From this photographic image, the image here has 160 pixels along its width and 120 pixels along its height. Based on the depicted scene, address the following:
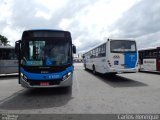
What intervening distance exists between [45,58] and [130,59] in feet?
20.4

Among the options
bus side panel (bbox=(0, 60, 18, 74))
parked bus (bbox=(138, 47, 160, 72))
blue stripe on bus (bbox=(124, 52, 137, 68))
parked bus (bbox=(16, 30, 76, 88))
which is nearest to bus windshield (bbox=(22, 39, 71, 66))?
parked bus (bbox=(16, 30, 76, 88))

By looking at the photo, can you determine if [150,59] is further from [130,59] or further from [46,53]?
[46,53]

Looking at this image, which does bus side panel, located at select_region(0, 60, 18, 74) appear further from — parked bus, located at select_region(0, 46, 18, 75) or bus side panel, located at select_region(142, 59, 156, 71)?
bus side panel, located at select_region(142, 59, 156, 71)

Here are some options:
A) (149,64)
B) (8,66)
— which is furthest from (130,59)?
(8,66)

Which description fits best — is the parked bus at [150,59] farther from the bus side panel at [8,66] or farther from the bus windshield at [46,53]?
the bus side panel at [8,66]

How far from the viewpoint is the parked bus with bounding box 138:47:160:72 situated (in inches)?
598

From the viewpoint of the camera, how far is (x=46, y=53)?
22.1 feet

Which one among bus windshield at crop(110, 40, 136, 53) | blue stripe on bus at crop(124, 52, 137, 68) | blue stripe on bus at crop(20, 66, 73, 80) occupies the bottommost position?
blue stripe on bus at crop(20, 66, 73, 80)

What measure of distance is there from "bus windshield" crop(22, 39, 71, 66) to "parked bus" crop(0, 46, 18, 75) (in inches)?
318

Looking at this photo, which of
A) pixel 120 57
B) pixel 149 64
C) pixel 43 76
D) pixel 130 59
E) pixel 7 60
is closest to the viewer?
pixel 43 76

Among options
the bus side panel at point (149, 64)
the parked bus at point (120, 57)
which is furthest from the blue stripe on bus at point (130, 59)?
the bus side panel at point (149, 64)

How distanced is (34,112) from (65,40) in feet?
11.7

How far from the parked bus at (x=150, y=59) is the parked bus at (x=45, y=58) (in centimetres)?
1171

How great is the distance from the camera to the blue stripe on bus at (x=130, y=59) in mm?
10141
